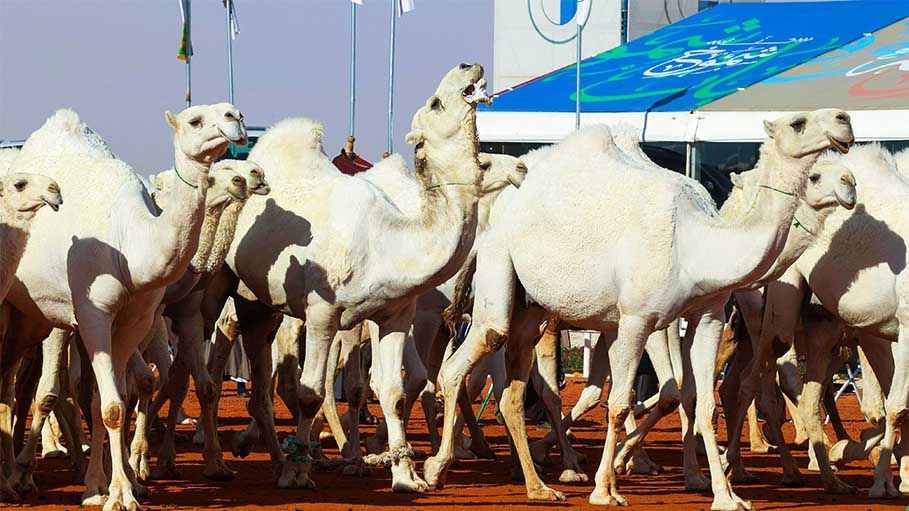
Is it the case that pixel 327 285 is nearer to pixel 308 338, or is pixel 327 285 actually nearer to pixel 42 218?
pixel 308 338

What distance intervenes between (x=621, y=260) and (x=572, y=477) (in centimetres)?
241

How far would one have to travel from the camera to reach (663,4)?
39.5 m

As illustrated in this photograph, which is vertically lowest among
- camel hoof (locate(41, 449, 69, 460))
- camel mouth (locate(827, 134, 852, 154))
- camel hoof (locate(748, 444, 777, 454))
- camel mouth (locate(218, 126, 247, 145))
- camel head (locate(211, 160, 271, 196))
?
camel hoof (locate(748, 444, 777, 454))

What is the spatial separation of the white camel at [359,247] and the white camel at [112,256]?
4.11 feet

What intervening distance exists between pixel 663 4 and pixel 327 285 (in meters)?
30.2

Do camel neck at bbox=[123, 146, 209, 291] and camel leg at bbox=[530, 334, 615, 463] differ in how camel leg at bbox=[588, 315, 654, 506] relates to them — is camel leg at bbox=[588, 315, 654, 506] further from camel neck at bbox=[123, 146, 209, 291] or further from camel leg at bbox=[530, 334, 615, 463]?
camel neck at bbox=[123, 146, 209, 291]

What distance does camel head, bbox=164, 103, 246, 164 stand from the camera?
903 cm

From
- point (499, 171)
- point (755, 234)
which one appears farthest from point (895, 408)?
point (499, 171)

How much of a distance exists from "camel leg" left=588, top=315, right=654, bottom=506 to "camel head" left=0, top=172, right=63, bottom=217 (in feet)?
11.6

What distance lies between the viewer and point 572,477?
11.7 meters

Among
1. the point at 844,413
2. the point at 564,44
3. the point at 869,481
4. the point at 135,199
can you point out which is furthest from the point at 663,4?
the point at 135,199

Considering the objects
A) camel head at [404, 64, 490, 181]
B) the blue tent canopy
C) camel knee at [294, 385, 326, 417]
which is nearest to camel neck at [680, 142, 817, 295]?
camel head at [404, 64, 490, 181]

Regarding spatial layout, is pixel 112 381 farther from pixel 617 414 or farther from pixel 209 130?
pixel 617 414

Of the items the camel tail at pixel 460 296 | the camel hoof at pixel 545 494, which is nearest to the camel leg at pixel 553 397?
the camel tail at pixel 460 296
